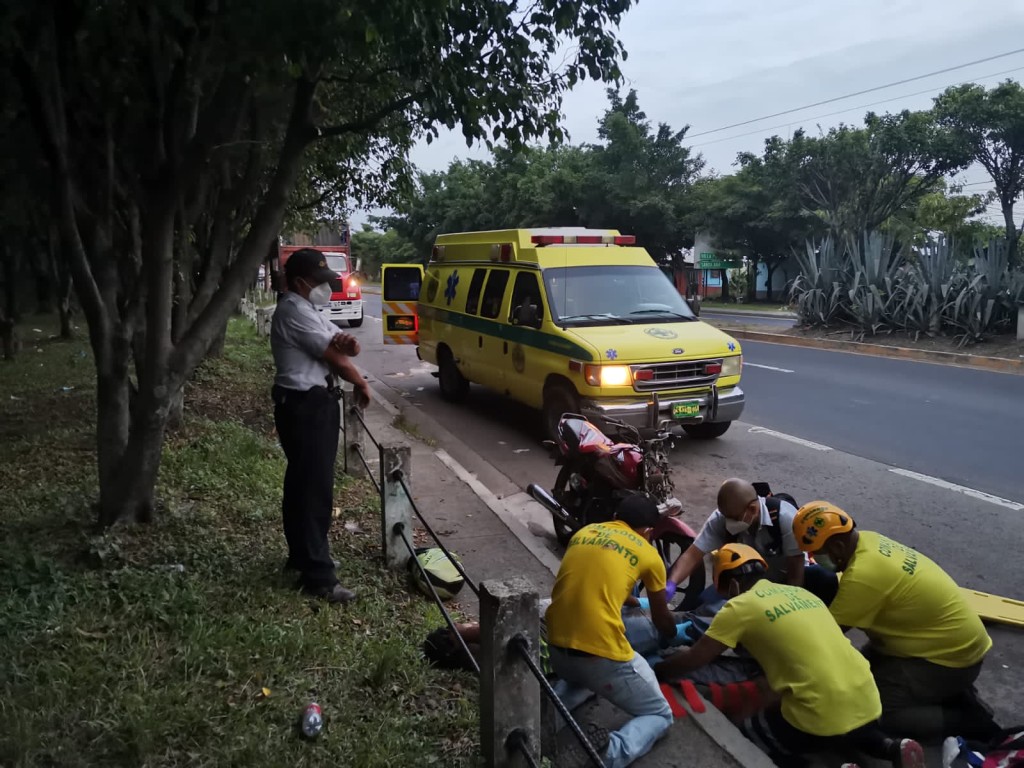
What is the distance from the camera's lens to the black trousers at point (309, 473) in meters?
4.28

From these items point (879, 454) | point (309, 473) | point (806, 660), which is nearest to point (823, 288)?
point (879, 454)

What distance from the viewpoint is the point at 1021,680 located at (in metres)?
4.19

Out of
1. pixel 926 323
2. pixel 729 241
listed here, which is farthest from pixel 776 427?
pixel 729 241

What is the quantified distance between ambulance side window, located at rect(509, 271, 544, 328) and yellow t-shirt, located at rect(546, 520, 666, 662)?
5557 mm

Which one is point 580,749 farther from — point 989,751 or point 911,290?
point 911,290

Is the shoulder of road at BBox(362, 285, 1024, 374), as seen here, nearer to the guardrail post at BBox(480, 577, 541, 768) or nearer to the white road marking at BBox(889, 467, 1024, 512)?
the white road marking at BBox(889, 467, 1024, 512)

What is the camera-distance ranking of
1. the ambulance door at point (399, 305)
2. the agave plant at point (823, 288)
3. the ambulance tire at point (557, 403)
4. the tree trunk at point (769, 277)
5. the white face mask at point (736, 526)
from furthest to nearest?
the tree trunk at point (769, 277)
the agave plant at point (823, 288)
the ambulance door at point (399, 305)
the ambulance tire at point (557, 403)
the white face mask at point (736, 526)

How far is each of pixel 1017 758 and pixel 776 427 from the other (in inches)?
289

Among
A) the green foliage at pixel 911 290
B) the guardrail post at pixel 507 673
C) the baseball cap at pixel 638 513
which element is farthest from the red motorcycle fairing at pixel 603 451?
the green foliage at pixel 911 290

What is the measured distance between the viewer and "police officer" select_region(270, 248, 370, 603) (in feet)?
14.0

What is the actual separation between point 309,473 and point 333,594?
652mm

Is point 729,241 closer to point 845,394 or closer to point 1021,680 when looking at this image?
point 845,394

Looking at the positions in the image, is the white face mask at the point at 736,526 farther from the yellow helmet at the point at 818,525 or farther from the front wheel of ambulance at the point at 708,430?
the front wheel of ambulance at the point at 708,430

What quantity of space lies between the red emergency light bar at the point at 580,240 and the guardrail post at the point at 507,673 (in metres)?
7.08
